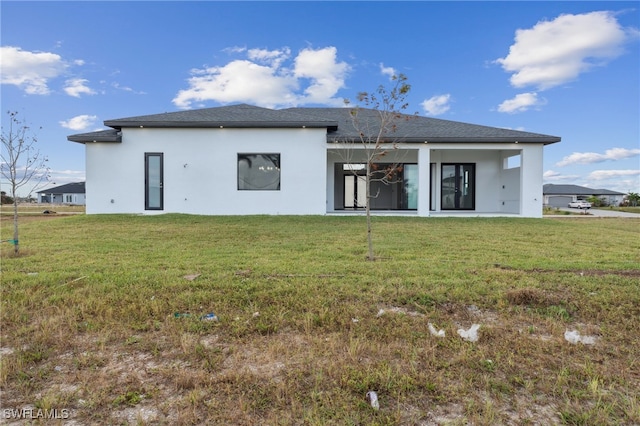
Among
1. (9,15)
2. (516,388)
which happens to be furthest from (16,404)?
(9,15)

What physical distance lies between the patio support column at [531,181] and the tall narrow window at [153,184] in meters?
13.9

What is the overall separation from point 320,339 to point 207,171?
1098cm

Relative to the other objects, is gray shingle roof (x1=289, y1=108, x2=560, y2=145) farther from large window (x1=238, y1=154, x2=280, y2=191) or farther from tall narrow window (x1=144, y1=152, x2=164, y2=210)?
tall narrow window (x1=144, y1=152, x2=164, y2=210)

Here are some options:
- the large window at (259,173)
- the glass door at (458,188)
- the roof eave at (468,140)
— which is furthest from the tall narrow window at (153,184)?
the glass door at (458,188)

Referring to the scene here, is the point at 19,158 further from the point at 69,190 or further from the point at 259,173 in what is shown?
the point at 69,190

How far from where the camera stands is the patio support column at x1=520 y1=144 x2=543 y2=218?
12.8 meters

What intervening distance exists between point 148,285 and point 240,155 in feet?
29.8

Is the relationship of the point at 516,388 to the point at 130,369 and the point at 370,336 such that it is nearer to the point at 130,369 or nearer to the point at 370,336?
the point at 370,336

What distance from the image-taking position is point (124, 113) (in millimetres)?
15523

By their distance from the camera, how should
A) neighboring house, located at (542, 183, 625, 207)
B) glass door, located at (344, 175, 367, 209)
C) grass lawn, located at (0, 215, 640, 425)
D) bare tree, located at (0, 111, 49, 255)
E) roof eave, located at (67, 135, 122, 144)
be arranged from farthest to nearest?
neighboring house, located at (542, 183, 625, 207), glass door, located at (344, 175, 367, 209), roof eave, located at (67, 135, 122, 144), bare tree, located at (0, 111, 49, 255), grass lawn, located at (0, 215, 640, 425)

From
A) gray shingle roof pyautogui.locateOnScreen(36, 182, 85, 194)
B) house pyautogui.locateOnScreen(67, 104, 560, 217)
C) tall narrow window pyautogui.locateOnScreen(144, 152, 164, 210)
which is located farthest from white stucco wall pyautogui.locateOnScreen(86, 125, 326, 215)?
gray shingle roof pyautogui.locateOnScreen(36, 182, 85, 194)

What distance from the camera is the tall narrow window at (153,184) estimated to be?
12547 mm

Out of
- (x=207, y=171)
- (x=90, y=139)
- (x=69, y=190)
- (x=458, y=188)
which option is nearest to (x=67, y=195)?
(x=69, y=190)

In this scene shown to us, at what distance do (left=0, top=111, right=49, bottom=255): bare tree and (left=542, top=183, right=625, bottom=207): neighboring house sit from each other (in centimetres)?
5051
